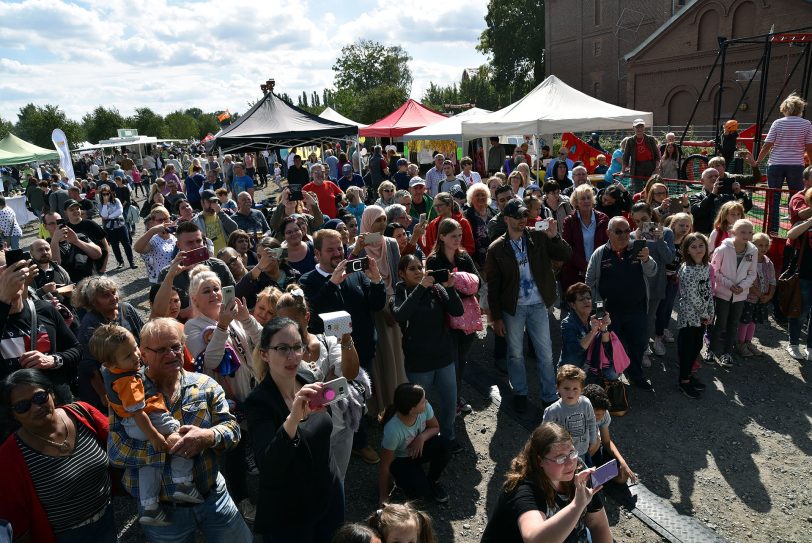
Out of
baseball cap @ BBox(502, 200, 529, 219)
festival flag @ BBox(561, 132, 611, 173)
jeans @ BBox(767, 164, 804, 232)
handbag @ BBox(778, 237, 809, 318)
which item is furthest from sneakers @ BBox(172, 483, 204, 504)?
festival flag @ BBox(561, 132, 611, 173)

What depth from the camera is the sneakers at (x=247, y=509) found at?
3742mm

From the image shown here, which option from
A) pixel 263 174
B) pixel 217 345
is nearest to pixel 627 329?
pixel 217 345

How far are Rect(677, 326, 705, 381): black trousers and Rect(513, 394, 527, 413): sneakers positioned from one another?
159 cm

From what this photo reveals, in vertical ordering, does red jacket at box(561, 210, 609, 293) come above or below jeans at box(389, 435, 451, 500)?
above

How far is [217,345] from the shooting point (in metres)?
3.22

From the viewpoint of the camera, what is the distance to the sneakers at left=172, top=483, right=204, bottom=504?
8.08 feet

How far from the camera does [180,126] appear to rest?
262ft

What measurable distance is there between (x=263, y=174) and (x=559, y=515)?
2355 cm

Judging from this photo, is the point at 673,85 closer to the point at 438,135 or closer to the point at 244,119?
the point at 438,135

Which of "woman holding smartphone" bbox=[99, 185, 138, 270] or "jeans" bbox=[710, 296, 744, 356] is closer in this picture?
"jeans" bbox=[710, 296, 744, 356]

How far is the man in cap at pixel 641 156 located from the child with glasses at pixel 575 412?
714cm

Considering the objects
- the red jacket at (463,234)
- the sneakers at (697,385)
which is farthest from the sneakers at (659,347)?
the red jacket at (463,234)

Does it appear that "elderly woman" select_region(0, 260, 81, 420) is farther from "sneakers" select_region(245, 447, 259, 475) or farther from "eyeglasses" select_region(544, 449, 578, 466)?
"eyeglasses" select_region(544, 449, 578, 466)

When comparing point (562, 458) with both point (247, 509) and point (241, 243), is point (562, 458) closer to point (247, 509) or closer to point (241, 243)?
point (247, 509)
